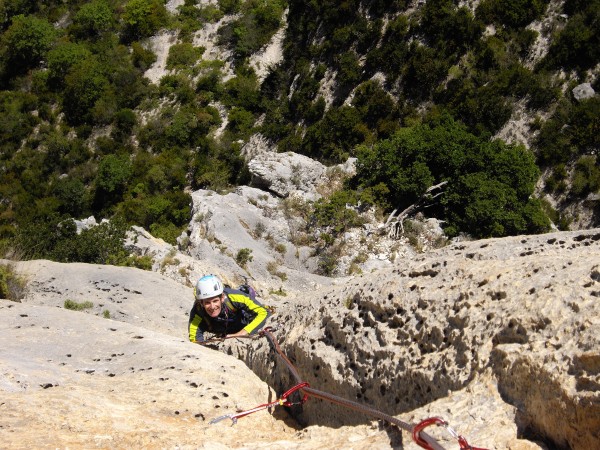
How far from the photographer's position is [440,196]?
30047mm

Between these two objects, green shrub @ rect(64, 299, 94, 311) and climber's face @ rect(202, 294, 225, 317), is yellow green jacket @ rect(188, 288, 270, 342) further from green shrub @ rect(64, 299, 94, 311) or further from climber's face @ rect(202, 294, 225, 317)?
green shrub @ rect(64, 299, 94, 311)

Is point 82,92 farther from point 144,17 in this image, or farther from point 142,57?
point 144,17

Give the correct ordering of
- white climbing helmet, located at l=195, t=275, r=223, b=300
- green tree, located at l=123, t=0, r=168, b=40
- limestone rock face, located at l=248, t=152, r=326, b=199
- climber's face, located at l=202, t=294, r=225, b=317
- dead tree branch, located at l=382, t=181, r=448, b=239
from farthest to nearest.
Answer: green tree, located at l=123, t=0, r=168, b=40 → limestone rock face, located at l=248, t=152, r=326, b=199 → dead tree branch, located at l=382, t=181, r=448, b=239 → climber's face, located at l=202, t=294, r=225, b=317 → white climbing helmet, located at l=195, t=275, r=223, b=300

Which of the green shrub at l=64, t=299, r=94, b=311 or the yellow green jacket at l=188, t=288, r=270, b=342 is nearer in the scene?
the yellow green jacket at l=188, t=288, r=270, b=342

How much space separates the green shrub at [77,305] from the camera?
35.7 feet

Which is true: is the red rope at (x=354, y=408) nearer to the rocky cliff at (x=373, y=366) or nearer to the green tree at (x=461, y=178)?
the rocky cliff at (x=373, y=366)

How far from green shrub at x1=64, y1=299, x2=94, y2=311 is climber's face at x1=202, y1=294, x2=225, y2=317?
422 centimetres

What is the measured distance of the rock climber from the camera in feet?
23.8

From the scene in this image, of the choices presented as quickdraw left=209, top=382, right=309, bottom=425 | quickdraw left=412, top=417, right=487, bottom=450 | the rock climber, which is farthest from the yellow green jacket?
quickdraw left=412, top=417, right=487, bottom=450

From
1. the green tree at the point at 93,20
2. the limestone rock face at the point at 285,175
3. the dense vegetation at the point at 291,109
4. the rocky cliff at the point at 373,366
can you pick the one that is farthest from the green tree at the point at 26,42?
the rocky cliff at the point at 373,366

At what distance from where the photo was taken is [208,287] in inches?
285

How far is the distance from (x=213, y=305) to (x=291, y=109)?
37.1 m

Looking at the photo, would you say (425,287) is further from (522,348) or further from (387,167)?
(387,167)

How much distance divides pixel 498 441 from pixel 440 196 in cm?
2674
